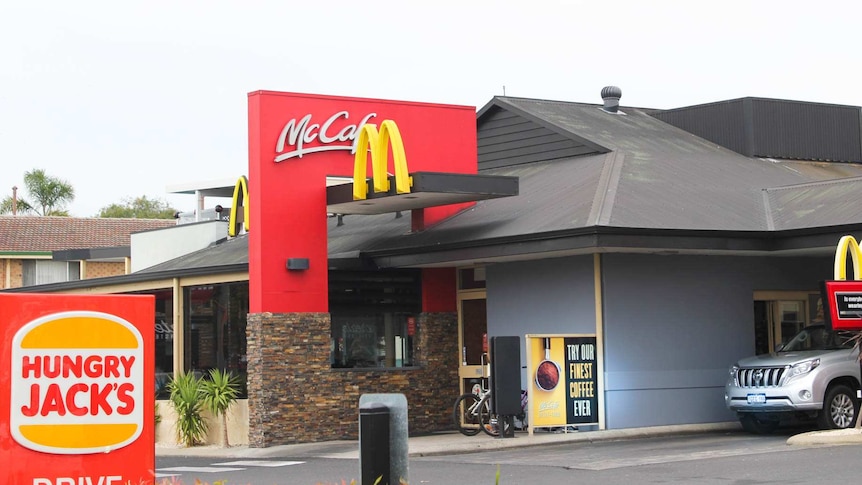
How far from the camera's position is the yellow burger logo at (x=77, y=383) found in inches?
404

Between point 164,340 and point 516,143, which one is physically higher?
point 516,143

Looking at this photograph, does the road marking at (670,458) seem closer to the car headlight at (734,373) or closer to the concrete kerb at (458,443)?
the car headlight at (734,373)

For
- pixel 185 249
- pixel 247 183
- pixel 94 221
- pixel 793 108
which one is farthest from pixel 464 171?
pixel 94 221

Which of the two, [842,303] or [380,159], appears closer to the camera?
[842,303]

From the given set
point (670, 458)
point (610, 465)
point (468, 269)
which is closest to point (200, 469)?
point (610, 465)

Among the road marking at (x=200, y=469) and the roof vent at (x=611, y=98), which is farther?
the roof vent at (x=611, y=98)

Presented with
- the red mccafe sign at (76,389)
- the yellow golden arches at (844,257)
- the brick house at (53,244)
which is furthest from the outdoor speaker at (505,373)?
the brick house at (53,244)

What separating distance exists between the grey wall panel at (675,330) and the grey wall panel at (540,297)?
44 centimetres

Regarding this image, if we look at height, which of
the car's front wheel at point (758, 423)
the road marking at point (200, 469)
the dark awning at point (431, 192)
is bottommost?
the road marking at point (200, 469)

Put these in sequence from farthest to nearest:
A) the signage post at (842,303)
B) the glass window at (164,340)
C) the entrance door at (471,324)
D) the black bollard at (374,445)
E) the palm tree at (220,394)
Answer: the glass window at (164,340)
the entrance door at (471,324)
the palm tree at (220,394)
the signage post at (842,303)
the black bollard at (374,445)

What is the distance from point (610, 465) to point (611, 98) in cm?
1526

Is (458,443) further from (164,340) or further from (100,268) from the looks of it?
(100,268)

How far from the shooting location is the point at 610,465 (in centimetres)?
1658

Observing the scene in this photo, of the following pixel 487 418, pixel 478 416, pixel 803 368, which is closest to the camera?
pixel 803 368
